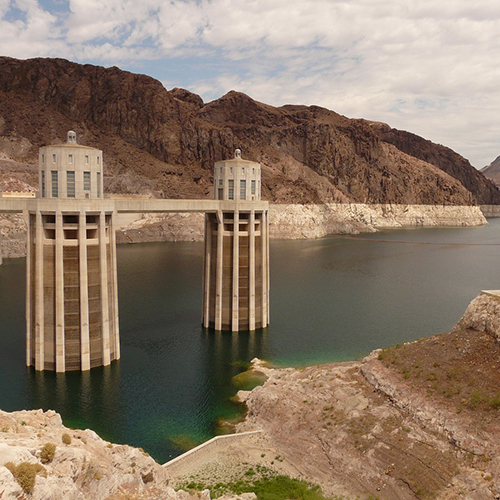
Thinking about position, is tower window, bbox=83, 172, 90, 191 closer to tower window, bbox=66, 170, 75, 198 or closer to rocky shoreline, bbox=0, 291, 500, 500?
tower window, bbox=66, 170, 75, 198

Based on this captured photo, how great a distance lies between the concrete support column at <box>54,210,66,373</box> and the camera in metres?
35.8

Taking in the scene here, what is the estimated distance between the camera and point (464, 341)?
3006 centimetres

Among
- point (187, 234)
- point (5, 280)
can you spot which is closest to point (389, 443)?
point (5, 280)

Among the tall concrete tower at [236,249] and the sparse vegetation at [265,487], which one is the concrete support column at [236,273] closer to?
the tall concrete tower at [236,249]

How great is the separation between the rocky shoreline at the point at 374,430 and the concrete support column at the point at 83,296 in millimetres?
13825

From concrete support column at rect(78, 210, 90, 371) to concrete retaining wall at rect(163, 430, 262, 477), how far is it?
1528 cm

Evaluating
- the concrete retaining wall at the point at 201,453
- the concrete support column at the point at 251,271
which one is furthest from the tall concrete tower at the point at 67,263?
the concrete retaining wall at the point at 201,453

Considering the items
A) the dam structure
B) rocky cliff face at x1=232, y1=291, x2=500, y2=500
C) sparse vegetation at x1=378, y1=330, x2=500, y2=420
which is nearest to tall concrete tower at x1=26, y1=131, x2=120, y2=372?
the dam structure

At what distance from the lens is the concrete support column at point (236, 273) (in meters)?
47.9

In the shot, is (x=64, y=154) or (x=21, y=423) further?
(x=64, y=154)

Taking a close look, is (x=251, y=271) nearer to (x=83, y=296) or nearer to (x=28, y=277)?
(x=83, y=296)

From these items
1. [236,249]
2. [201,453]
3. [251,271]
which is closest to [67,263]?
[236,249]

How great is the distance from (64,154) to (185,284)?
4211cm

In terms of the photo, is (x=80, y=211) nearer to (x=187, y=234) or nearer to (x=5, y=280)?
(x=5, y=280)
